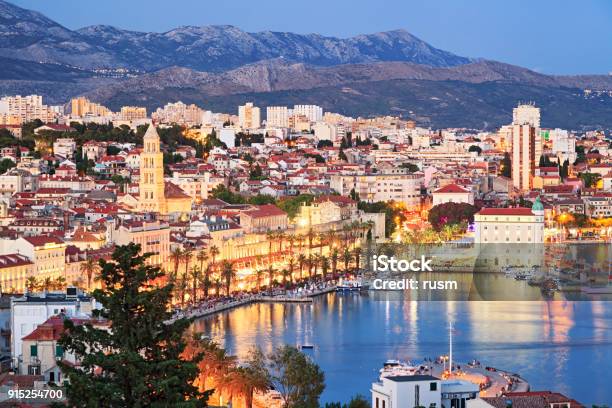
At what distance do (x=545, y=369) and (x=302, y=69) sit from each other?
7758 centimetres

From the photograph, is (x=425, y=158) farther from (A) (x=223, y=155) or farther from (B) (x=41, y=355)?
(B) (x=41, y=355)

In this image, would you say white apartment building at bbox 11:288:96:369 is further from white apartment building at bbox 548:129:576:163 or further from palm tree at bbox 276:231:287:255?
white apartment building at bbox 548:129:576:163

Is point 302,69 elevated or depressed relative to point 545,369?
elevated

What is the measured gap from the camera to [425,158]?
145ft

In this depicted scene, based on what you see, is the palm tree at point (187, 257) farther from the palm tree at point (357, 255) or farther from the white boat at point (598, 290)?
the white boat at point (598, 290)

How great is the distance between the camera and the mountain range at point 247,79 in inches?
3041

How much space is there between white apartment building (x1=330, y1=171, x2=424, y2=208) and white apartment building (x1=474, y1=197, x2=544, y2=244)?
6154 millimetres

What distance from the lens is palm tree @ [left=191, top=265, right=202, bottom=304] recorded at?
65.9 feet

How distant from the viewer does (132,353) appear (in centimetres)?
651

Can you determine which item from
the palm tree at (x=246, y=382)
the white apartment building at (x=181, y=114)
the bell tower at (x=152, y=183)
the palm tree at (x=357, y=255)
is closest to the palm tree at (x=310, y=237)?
the palm tree at (x=357, y=255)

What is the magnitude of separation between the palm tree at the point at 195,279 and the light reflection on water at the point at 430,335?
658 mm

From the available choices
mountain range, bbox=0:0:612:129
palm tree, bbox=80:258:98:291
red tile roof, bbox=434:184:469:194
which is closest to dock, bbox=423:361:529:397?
palm tree, bbox=80:258:98:291

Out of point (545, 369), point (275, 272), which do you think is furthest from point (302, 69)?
point (545, 369)

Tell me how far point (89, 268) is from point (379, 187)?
52.9 feet
